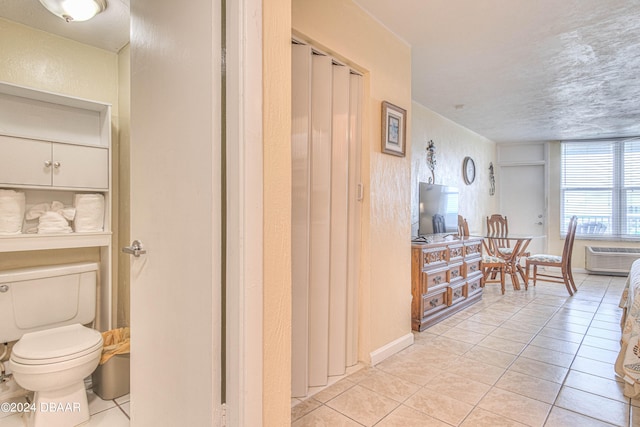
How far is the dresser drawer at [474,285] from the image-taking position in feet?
12.3

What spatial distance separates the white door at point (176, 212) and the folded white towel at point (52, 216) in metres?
0.93

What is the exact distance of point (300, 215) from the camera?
1.88m

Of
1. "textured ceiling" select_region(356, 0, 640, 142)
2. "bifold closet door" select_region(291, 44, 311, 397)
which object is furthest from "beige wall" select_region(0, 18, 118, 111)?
"textured ceiling" select_region(356, 0, 640, 142)

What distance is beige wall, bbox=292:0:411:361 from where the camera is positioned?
2.12m

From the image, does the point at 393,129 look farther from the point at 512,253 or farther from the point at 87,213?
the point at 512,253

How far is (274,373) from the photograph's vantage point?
3.77 feet

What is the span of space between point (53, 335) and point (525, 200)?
7176 millimetres

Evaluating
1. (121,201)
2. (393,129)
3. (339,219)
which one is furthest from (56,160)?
(393,129)

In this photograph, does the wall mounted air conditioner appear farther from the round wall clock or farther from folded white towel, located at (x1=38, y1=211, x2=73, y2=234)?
folded white towel, located at (x1=38, y1=211, x2=73, y2=234)

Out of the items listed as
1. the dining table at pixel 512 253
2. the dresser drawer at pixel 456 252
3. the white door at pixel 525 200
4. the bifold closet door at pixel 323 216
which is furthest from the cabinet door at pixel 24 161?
the white door at pixel 525 200

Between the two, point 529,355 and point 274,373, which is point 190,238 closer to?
point 274,373

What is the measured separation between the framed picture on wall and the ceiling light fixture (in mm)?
1801

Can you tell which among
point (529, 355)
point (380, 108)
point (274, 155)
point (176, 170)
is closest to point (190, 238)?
point (176, 170)

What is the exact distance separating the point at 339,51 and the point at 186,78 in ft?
3.81
